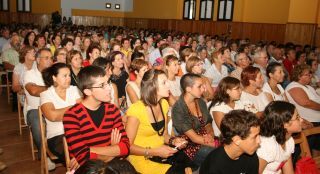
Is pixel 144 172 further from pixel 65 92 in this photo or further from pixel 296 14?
pixel 296 14

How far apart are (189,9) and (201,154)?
46.3 ft

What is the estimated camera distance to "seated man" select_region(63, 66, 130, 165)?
98.0 inches

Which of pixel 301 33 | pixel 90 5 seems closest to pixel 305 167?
pixel 301 33

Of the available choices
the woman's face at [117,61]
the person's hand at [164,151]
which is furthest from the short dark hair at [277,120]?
the woman's face at [117,61]

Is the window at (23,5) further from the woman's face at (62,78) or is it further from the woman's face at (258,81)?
the woman's face at (258,81)

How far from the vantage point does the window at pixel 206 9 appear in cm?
1497

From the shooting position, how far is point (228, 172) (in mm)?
2271

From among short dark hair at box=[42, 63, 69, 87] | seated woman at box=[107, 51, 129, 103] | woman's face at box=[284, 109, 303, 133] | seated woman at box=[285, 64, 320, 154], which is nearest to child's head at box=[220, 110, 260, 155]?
woman's face at box=[284, 109, 303, 133]

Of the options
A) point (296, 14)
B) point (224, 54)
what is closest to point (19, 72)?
point (224, 54)

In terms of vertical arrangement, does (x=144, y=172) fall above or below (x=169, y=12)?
below

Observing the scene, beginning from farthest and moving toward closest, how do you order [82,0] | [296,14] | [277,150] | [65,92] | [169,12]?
1. [82,0]
2. [169,12]
3. [296,14]
4. [65,92]
5. [277,150]

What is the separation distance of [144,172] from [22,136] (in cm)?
289

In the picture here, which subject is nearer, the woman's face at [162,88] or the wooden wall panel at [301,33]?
the woman's face at [162,88]

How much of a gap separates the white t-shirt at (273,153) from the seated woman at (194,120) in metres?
0.69
